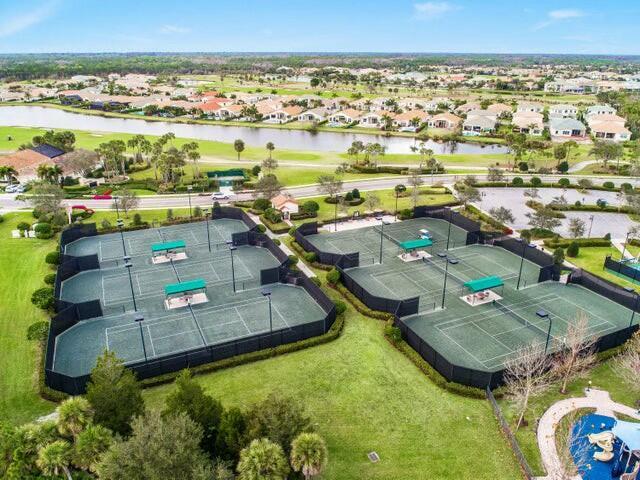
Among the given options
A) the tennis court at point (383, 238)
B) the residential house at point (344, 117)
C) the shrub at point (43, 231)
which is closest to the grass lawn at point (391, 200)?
the tennis court at point (383, 238)

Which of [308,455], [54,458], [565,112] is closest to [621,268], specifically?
[308,455]

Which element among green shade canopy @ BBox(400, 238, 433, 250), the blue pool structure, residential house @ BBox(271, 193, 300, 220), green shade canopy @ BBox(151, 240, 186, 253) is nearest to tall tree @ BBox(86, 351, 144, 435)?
the blue pool structure

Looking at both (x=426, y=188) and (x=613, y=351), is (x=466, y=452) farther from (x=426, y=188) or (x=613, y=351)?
(x=426, y=188)

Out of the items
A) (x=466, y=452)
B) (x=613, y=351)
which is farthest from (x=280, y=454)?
(x=613, y=351)

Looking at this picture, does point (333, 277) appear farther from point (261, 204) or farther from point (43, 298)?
point (261, 204)

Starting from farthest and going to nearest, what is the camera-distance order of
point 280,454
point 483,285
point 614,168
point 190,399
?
point 614,168 → point 483,285 → point 190,399 → point 280,454

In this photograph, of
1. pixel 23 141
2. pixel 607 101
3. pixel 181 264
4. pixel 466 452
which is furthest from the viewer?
pixel 607 101
